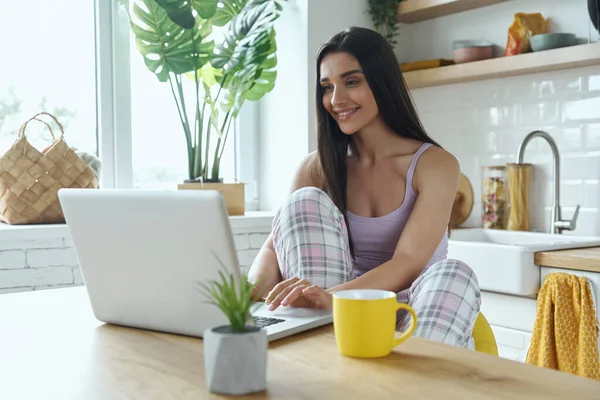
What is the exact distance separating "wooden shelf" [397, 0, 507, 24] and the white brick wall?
1799 millimetres

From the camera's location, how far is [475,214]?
10.5 ft

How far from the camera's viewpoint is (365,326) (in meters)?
0.97

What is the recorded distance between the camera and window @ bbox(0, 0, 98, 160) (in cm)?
296

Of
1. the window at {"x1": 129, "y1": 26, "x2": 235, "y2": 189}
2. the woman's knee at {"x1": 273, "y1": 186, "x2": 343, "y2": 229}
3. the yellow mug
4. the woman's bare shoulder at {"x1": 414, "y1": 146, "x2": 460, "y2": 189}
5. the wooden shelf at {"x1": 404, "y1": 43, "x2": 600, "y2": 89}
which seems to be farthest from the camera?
the window at {"x1": 129, "y1": 26, "x2": 235, "y2": 189}

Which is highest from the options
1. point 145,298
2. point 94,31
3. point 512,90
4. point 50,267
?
point 94,31

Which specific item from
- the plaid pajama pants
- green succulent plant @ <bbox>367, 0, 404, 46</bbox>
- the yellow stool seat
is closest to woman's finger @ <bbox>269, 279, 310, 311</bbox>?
the plaid pajama pants

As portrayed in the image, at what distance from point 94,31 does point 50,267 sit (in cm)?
109

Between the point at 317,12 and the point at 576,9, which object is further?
the point at 317,12

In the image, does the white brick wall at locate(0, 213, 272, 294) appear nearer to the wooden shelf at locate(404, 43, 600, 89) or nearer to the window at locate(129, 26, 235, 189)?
the window at locate(129, 26, 235, 189)

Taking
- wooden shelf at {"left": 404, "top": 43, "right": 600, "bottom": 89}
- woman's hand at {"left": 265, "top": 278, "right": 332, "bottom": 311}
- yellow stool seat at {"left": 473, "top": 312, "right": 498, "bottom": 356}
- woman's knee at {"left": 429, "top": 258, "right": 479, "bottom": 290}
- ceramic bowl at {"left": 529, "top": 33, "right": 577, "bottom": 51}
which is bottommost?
yellow stool seat at {"left": 473, "top": 312, "right": 498, "bottom": 356}

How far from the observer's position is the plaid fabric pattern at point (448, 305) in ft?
4.46

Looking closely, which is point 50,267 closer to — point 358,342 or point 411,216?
point 411,216

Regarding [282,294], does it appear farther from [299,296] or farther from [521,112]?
[521,112]

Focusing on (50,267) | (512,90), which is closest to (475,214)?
(512,90)
